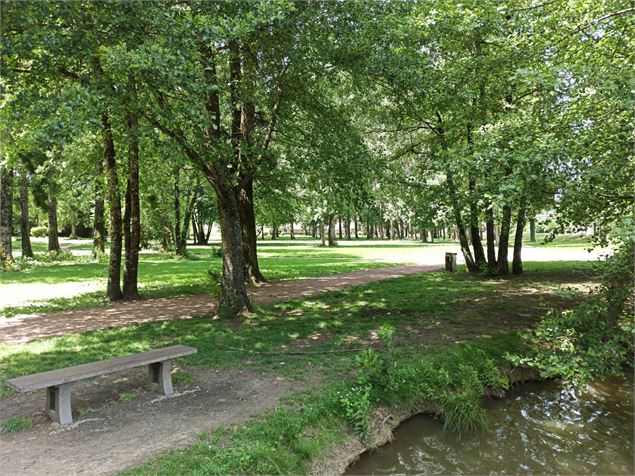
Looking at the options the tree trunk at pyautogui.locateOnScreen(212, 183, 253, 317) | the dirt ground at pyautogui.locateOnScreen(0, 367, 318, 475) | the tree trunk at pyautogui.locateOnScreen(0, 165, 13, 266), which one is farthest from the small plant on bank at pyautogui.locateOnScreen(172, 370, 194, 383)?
the tree trunk at pyautogui.locateOnScreen(0, 165, 13, 266)

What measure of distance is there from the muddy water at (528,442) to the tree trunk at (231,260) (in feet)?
17.2

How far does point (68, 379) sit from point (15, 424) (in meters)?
0.81

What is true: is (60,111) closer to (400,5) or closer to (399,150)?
(400,5)

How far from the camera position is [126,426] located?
199 inches

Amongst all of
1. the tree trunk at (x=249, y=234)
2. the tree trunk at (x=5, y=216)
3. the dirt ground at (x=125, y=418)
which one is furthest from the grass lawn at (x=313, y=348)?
the tree trunk at (x=5, y=216)

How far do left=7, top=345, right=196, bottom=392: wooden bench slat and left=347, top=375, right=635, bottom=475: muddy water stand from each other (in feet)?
9.15

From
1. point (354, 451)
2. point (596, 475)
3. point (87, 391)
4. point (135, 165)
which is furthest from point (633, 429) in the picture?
point (135, 165)

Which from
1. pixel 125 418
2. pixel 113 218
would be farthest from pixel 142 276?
pixel 125 418

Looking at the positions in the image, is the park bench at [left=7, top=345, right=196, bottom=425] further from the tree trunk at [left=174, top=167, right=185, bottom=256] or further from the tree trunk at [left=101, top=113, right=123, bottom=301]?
the tree trunk at [left=174, top=167, right=185, bottom=256]

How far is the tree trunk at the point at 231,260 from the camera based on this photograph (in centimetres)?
1027

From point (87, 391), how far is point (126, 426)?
145 centimetres

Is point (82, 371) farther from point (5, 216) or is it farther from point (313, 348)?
point (5, 216)

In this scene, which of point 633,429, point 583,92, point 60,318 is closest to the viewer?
point 583,92

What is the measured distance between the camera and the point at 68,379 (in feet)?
16.4
